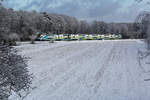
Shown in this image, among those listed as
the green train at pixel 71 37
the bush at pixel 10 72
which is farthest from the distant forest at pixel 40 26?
the green train at pixel 71 37

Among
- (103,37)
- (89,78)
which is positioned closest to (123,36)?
(103,37)

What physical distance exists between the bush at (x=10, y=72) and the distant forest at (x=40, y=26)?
1.09 feet

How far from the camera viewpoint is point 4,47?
15.1 ft

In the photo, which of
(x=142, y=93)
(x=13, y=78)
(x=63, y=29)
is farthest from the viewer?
(x=63, y=29)

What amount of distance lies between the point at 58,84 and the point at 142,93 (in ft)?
13.1

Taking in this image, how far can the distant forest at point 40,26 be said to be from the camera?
4.80 m

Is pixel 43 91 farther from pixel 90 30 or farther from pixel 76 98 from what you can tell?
pixel 90 30

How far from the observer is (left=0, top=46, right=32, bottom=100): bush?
4379mm

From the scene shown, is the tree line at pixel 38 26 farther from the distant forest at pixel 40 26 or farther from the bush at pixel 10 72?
the bush at pixel 10 72

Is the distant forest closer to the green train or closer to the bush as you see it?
the bush

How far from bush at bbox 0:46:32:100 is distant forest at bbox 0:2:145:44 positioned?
0.33 meters

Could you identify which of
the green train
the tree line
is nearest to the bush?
the tree line

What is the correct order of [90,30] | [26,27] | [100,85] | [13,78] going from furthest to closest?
[90,30] < [26,27] < [100,85] < [13,78]

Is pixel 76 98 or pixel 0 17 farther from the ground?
pixel 0 17
